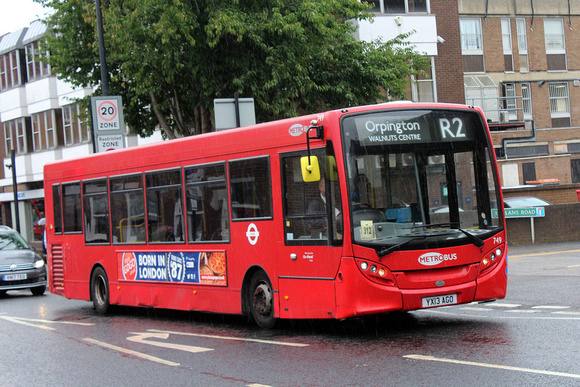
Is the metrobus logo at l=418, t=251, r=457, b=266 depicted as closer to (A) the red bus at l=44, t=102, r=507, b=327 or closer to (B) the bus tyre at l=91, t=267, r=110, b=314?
(A) the red bus at l=44, t=102, r=507, b=327

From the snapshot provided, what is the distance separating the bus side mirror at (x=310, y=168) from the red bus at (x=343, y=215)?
0.5 inches

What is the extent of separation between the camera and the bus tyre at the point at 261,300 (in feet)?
37.4

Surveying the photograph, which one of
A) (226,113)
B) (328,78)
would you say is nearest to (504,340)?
(226,113)

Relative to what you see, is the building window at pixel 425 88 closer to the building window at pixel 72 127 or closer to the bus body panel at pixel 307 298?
the building window at pixel 72 127

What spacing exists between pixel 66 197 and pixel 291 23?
8.51 metres

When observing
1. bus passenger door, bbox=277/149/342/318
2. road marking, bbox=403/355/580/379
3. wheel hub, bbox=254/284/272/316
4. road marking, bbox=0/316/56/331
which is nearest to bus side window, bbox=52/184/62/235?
road marking, bbox=0/316/56/331

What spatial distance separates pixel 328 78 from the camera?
82.3 ft

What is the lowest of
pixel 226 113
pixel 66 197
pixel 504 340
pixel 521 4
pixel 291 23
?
pixel 504 340

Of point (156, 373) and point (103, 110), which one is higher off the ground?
point (103, 110)

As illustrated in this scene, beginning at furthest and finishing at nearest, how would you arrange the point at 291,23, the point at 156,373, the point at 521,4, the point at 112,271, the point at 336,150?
the point at 521,4 → the point at 291,23 → the point at 112,271 → the point at 336,150 → the point at 156,373

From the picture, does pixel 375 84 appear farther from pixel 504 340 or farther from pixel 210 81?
pixel 504 340

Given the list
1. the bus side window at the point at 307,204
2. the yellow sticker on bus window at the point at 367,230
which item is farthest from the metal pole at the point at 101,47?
the yellow sticker on bus window at the point at 367,230

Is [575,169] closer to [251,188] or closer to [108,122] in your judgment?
[108,122]

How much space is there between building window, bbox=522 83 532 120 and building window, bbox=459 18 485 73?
411 centimetres
